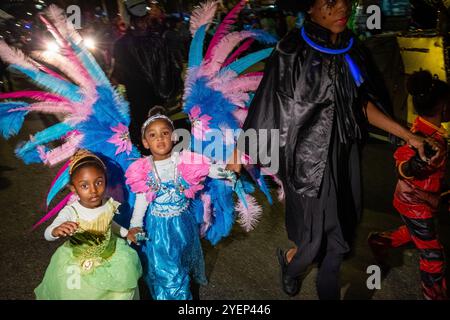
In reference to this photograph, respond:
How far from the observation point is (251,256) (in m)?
3.56

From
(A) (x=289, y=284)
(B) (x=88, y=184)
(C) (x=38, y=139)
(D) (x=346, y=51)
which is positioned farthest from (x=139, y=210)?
(D) (x=346, y=51)

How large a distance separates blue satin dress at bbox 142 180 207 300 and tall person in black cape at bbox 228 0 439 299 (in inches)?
19.5

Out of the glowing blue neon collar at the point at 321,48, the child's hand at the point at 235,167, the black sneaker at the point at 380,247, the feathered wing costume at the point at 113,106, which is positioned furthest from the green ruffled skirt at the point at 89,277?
the black sneaker at the point at 380,247

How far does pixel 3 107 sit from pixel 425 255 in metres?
A: 2.98

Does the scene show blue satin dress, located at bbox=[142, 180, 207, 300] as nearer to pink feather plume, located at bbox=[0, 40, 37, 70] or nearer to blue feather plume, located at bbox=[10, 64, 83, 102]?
blue feather plume, located at bbox=[10, 64, 83, 102]

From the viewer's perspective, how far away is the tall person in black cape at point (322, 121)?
2408mm

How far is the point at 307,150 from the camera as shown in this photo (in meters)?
2.48

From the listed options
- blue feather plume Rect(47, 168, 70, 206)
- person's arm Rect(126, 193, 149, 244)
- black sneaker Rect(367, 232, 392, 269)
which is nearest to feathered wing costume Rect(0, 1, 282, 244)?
blue feather plume Rect(47, 168, 70, 206)

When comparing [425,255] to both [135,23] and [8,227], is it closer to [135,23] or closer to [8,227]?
[135,23]

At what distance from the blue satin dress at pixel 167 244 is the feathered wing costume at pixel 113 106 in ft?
0.94

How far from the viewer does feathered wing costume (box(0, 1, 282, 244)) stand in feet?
8.80

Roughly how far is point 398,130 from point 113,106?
1.90 metres

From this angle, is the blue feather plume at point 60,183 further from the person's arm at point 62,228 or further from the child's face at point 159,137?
the child's face at point 159,137
